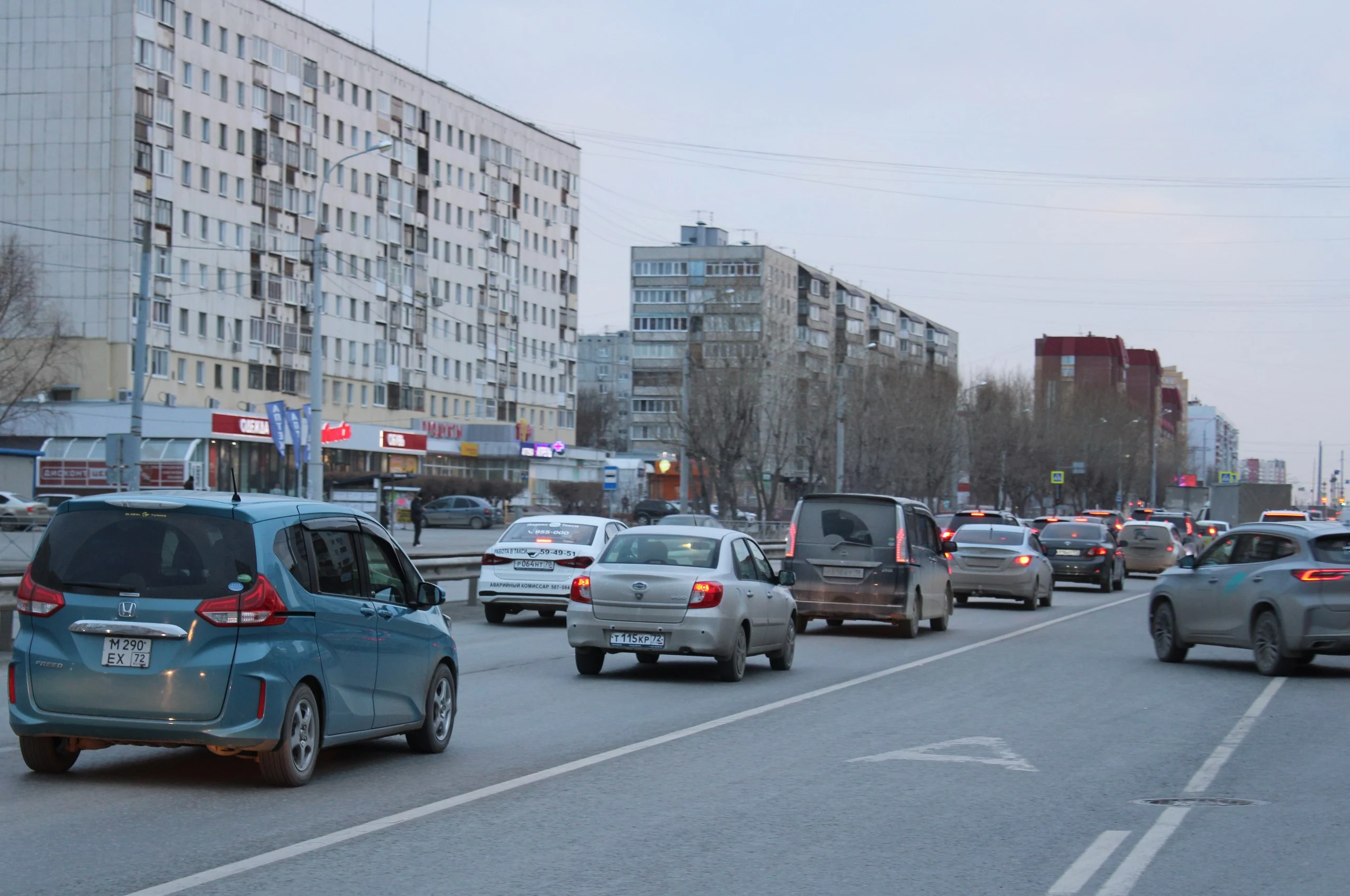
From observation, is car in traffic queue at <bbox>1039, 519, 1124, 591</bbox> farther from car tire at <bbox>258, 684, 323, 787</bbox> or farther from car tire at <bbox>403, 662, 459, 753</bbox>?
car tire at <bbox>258, 684, 323, 787</bbox>

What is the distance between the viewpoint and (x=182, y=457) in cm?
6594

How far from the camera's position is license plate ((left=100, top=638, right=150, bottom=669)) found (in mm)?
8570

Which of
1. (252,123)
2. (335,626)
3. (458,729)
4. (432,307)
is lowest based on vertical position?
(458,729)

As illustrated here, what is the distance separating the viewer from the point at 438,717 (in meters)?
10.7

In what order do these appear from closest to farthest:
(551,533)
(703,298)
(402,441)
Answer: (551,533) < (402,441) < (703,298)

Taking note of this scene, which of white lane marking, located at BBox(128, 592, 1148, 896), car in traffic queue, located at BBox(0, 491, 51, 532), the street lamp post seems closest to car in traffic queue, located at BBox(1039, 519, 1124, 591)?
the street lamp post

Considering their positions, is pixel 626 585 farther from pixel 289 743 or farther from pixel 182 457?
pixel 182 457

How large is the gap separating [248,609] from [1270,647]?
40.6 feet

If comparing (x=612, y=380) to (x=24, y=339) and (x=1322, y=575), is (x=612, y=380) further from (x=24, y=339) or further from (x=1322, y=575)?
(x=1322, y=575)

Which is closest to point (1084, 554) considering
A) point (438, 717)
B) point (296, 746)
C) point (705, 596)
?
point (705, 596)

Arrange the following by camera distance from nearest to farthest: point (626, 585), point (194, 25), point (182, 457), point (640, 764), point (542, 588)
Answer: point (640, 764) < point (626, 585) < point (542, 588) < point (182, 457) < point (194, 25)

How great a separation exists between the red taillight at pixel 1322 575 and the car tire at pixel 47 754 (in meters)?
12.7

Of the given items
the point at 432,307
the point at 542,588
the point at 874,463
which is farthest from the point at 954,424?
the point at 542,588

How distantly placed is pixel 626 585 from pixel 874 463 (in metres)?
63.6
